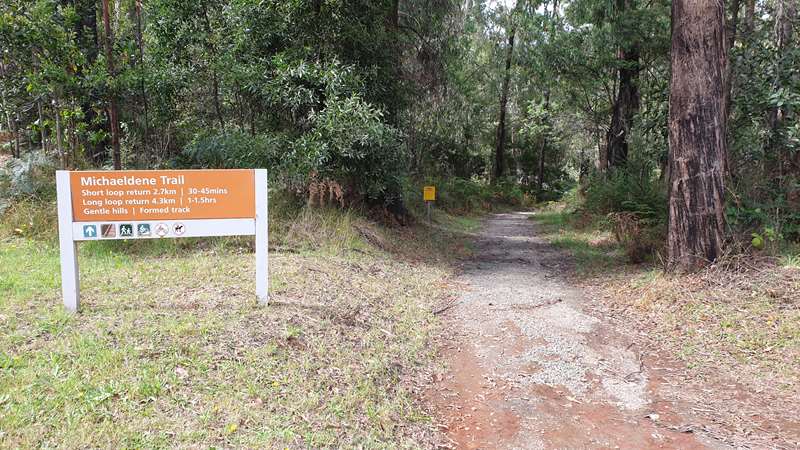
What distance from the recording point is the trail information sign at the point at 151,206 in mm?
4852

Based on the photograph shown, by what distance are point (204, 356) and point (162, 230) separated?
1.52 m

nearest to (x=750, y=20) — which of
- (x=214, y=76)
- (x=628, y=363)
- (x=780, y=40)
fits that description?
(x=780, y=40)

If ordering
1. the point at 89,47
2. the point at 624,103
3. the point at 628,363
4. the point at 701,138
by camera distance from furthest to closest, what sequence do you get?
1. the point at 624,103
2. the point at 89,47
3. the point at 701,138
4. the point at 628,363

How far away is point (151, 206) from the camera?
4992mm

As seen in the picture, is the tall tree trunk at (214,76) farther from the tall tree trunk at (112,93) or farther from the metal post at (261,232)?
the metal post at (261,232)

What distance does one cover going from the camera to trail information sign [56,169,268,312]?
15.9 ft

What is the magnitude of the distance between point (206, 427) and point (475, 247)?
10.3m

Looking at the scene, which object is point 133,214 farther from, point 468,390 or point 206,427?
point 468,390

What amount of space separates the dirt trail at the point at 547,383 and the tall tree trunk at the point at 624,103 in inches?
388

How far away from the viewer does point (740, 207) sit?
7.61 metres

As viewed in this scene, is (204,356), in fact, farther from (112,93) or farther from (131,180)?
(112,93)

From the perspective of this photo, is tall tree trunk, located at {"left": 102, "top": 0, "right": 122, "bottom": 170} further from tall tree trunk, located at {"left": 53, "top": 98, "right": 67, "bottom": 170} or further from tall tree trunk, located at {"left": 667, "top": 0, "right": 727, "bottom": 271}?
tall tree trunk, located at {"left": 667, "top": 0, "right": 727, "bottom": 271}

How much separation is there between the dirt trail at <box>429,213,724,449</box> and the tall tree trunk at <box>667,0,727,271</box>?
1766 millimetres

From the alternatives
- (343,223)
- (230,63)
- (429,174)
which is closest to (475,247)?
(343,223)
